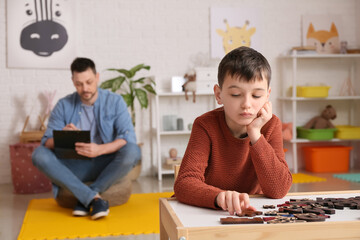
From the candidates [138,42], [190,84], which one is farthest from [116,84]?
[190,84]

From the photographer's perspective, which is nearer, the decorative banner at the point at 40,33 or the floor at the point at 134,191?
the floor at the point at 134,191

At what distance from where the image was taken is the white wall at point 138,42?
458 centimetres

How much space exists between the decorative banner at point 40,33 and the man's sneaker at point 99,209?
206 cm

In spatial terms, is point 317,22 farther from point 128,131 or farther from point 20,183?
point 20,183

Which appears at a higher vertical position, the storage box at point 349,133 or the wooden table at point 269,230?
the wooden table at point 269,230

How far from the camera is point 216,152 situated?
135 centimetres


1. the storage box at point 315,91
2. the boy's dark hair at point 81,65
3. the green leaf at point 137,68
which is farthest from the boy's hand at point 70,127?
A: the storage box at point 315,91

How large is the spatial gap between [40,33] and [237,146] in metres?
3.73

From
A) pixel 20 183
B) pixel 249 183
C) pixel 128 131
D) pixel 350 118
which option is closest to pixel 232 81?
pixel 249 183

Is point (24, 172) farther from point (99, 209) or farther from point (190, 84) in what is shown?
point (190, 84)

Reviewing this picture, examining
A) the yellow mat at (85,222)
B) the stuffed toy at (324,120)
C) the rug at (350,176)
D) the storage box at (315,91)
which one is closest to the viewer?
the yellow mat at (85,222)

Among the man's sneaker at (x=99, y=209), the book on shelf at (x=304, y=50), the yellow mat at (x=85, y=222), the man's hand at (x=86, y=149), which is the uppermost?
the book on shelf at (x=304, y=50)

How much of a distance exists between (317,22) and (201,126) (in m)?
4.21

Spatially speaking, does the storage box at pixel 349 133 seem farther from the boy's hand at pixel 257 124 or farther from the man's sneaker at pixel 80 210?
the boy's hand at pixel 257 124
